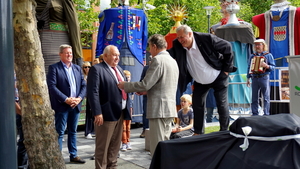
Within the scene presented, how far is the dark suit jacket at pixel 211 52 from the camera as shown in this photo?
6.28 m

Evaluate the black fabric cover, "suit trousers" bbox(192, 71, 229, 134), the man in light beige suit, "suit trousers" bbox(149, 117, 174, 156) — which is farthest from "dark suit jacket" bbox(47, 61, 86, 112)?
the black fabric cover

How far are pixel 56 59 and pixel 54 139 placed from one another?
1.95 meters

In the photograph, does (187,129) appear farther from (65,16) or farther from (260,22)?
(260,22)

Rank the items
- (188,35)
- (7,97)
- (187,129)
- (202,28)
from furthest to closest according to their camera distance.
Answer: (202,28)
(187,129)
(188,35)
(7,97)

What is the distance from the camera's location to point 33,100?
5074 mm

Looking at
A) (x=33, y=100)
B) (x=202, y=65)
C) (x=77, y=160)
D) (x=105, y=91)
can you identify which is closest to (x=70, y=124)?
(x=77, y=160)

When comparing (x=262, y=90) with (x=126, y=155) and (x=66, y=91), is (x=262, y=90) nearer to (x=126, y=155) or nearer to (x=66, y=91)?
(x=126, y=155)

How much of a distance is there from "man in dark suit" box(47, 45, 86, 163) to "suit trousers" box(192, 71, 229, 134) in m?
1.84

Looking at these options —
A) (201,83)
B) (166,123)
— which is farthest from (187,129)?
(166,123)

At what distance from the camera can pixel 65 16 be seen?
6500 millimetres

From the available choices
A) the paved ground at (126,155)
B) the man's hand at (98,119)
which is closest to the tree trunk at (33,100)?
the man's hand at (98,119)

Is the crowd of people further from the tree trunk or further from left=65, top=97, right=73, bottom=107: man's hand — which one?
the tree trunk

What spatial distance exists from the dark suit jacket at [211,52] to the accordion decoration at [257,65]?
2.63 metres

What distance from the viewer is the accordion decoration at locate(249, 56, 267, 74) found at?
29.0 ft
